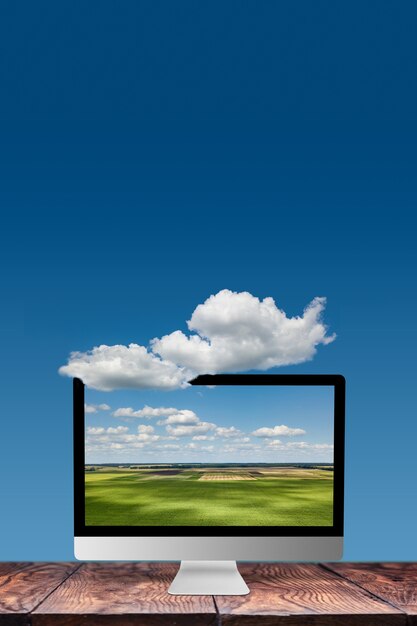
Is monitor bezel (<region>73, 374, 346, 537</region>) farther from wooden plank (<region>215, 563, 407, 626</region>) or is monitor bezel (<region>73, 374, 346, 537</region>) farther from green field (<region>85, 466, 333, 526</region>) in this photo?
wooden plank (<region>215, 563, 407, 626</region>)

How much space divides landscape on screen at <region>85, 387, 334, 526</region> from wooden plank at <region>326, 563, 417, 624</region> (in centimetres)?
26

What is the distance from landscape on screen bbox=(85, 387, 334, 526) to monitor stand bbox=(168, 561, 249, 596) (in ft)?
0.51

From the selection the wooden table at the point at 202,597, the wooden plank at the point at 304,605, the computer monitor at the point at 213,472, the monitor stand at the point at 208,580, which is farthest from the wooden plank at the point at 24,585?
the wooden plank at the point at 304,605

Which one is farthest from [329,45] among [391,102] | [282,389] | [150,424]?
[150,424]

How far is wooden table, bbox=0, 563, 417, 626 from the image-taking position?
154 centimetres

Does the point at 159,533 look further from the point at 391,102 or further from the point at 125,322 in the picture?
the point at 391,102

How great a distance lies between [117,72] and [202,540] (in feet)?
5.68

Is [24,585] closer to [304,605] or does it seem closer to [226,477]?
[226,477]

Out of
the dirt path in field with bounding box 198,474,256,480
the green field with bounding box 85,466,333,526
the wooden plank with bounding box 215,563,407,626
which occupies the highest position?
the dirt path in field with bounding box 198,474,256,480

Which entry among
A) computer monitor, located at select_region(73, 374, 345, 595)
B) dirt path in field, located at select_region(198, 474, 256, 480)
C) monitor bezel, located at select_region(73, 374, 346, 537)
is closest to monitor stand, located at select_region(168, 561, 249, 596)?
computer monitor, located at select_region(73, 374, 345, 595)

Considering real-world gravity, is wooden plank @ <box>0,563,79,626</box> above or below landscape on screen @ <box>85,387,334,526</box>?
below

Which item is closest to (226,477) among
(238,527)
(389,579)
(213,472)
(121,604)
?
(213,472)

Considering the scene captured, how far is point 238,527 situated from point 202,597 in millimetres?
195

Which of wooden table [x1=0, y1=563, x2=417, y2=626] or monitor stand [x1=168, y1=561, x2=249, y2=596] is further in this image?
monitor stand [x1=168, y1=561, x2=249, y2=596]
